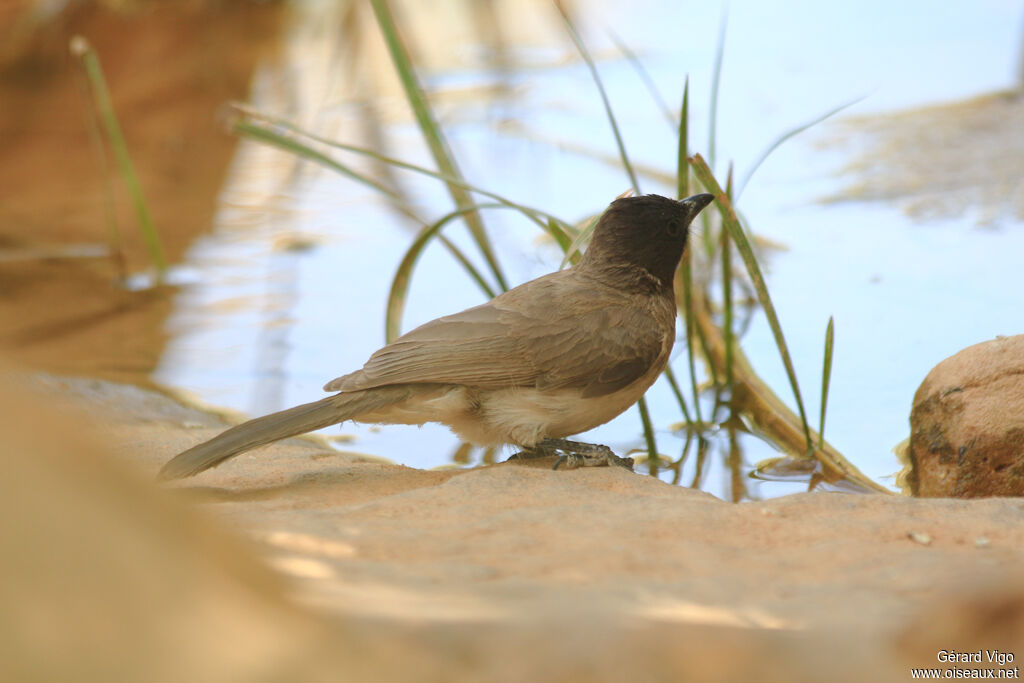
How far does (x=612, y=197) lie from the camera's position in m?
7.21

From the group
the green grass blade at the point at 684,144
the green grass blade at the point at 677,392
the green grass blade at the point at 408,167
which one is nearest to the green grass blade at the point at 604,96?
the green grass blade at the point at 684,144

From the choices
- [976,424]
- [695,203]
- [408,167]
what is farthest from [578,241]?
[976,424]

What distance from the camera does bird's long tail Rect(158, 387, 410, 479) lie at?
3.55 m

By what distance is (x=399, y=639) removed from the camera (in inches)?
71.8

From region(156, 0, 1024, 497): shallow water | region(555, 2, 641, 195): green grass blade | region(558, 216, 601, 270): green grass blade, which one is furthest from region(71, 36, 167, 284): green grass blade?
region(558, 216, 601, 270): green grass blade

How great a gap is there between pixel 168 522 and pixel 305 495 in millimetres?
1919

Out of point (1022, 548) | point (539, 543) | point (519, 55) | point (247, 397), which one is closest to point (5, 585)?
point (539, 543)

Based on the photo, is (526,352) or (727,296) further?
(727,296)

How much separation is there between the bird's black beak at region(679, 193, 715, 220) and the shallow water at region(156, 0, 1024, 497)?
109 cm

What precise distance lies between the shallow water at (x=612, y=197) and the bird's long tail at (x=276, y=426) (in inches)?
40.6

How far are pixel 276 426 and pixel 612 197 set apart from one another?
13.2 feet

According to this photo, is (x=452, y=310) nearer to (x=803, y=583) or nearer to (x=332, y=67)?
(x=803, y=583)

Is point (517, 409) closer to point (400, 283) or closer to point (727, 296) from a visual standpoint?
point (400, 283)

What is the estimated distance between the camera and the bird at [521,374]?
3.86m
